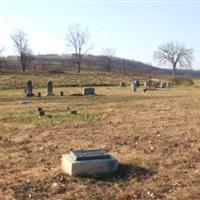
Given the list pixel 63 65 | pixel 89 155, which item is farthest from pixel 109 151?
pixel 63 65

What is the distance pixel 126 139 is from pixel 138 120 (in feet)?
15.0

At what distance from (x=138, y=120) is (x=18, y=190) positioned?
9.67 m

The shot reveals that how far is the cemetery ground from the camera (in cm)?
838

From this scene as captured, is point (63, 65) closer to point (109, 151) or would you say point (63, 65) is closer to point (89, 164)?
point (109, 151)

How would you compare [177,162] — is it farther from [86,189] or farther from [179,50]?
[179,50]

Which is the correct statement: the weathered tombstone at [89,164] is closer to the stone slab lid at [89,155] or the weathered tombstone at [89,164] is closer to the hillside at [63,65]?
the stone slab lid at [89,155]

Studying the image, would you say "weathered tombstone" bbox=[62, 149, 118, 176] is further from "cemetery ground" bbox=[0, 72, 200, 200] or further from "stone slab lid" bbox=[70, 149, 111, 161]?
"cemetery ground" bbox=[0, 72, 200, 200]

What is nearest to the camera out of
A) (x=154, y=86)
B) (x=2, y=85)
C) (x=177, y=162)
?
(x=177, y=162)

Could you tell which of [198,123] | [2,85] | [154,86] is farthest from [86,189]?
[2,85]

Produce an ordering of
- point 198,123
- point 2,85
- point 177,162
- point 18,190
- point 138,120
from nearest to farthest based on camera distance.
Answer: point 18,190 < point 177,162 < point 198,123 < point 138,120 < point 2,85

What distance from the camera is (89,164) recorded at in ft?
30.2

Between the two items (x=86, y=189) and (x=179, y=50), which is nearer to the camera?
(x=86, y=189)

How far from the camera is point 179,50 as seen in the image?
5044 inches

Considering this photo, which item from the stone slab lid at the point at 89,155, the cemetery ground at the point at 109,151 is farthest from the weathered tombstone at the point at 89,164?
the cemetery ground at the point at 109,151
